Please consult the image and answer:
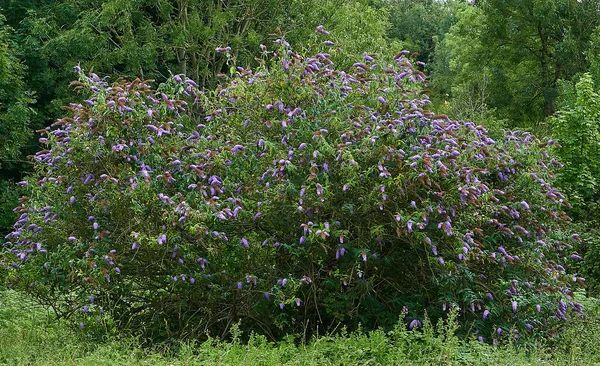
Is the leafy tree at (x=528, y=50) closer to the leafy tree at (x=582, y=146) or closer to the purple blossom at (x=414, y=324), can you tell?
the leafy tree at (x=582, y=146)

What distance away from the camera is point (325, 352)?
616 cm

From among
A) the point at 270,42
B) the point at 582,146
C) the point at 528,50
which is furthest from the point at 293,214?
the point at 528,50

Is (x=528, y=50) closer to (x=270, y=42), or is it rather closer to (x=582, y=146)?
(x=270, y=42)

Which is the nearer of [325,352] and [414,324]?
[325,352]

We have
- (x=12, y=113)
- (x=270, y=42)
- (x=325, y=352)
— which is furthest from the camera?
(x=270, y=42)

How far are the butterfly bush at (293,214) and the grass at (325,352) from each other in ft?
1.29

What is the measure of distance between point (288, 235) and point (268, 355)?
1.62m

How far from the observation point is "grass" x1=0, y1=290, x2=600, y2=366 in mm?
5879

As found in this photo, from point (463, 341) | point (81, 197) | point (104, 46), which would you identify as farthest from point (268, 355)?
point (104, 46)

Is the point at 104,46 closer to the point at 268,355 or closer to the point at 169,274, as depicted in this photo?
the point at 169,274

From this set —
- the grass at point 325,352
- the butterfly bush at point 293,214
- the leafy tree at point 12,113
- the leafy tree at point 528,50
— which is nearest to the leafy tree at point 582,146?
the butterfly bush at point 293,214

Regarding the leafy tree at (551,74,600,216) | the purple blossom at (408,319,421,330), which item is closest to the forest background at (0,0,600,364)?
the leafy tree at (551,74,600,216)

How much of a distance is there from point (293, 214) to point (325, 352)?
1366 mm

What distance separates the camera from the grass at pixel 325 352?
5879mm
